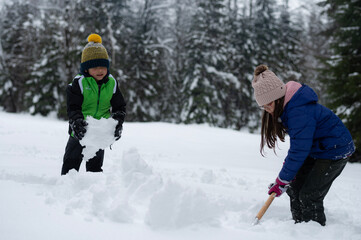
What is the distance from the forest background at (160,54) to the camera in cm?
1645

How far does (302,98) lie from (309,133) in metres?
0.31

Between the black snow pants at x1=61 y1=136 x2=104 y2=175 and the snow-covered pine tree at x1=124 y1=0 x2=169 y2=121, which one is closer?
the black snow pants at x1=61 y1=136 x2=104 y2=175

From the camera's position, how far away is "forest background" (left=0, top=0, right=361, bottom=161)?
1645cm

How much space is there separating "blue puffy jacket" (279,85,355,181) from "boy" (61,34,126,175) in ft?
6.17

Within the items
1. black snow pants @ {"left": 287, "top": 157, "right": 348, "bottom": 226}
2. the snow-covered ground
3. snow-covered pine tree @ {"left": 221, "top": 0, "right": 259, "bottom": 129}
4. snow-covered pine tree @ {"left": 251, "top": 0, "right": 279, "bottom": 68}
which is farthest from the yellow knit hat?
snow-covered pine tree @ {"left": 251, "top": 0, "right": 279, "bottom": 68}

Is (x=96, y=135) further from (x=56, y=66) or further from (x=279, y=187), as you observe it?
(x=56, y=66)

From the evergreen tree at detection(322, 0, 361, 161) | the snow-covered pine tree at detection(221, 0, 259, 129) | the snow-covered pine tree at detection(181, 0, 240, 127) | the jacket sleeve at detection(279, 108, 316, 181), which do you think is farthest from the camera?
the snow-covered pine tree at detection(221, 0, 259, 129)

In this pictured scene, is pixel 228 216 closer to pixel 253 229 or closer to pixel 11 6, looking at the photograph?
pixel 253 229

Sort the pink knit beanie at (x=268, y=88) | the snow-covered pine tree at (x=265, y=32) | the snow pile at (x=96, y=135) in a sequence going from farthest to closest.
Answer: the snow-covered pine tree at (x=265, y=32), the snow pile at (x=96, y=135), the pink knit beanie at (x=268, y=88)

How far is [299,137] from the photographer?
7.43 feet

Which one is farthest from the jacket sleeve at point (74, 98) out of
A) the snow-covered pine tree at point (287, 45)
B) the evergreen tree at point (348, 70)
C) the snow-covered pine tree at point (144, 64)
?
the snow-covered pine tree at point (287, 45)

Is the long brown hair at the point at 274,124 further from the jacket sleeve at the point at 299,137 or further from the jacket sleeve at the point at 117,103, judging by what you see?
the jacket sleeve at the point at 117,103

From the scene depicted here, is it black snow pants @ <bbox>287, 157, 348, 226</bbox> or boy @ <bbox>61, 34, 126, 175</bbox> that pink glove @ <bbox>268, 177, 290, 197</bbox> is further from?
boy @ <bbox>61, 34, 126, 175</bbox>

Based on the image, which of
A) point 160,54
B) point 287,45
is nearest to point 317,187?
point 160,54
